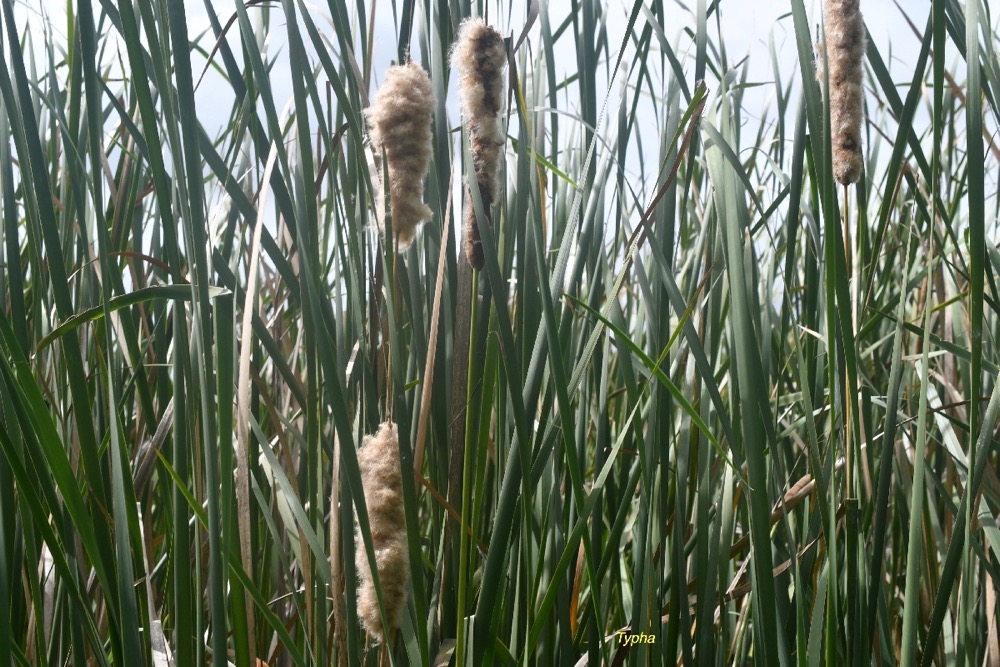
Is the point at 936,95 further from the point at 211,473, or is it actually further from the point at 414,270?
the point at 211,473

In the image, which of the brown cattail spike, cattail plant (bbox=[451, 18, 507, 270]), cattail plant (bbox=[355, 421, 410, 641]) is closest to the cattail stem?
the brown cattail spike

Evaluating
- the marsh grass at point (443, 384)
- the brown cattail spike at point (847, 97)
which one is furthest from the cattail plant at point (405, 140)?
the brown cattail spike at point (847, 97)

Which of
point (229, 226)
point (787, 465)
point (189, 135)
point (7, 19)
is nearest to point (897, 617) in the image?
point (787, 465)

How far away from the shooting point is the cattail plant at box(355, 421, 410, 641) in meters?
0.87

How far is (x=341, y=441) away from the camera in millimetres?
755

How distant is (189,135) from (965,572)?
40.0 inches

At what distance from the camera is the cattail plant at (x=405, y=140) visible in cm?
86

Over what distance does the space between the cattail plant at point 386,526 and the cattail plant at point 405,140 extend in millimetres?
218

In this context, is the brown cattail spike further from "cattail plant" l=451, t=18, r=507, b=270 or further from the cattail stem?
"cattail plant" l=451, t=18, r=507, b=270

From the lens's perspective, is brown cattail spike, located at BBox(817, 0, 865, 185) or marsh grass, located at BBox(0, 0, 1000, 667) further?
brown cattail spike, located at BBox(817, 0, 865, 185)

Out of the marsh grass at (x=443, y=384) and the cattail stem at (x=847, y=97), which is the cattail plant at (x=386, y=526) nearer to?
the marsh grass at (x=443, y=384)

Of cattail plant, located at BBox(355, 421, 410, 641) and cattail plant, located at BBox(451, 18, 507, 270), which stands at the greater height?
cattail plant, located at BBox(451, 18, 507, 270)

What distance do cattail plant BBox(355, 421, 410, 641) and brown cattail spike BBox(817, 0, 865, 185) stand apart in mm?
660

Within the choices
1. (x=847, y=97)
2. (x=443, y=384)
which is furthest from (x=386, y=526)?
(x=847, y=97)
